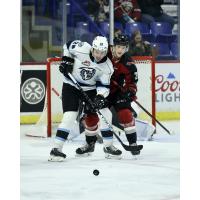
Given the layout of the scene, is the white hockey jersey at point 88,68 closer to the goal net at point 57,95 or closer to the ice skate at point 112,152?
the ice skate at point 112,152

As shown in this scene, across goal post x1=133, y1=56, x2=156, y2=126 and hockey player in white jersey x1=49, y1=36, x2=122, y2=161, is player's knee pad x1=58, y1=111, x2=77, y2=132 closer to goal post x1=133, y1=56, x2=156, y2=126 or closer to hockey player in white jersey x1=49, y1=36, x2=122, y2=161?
hockey player in white jersey x1=49, y1=36, x2=122, y2=161

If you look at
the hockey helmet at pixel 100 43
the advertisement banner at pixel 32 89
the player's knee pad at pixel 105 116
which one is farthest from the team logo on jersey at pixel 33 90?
the hockey helmet at pixel 100 43

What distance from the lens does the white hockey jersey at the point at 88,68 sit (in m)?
4.23

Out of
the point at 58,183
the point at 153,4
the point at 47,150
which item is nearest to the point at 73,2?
the point at 153,4

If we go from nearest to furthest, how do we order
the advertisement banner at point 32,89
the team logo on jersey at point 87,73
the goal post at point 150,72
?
the team logo on jersey at point 87,73, the goal post at point 150,72, the advertisement banner at point 32,89

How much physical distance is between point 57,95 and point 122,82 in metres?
1.14

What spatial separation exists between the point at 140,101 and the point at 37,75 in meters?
0.91

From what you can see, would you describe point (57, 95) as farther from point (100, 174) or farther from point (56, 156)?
point (100, 174)

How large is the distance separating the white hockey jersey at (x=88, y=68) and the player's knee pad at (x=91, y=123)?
0.73 feet

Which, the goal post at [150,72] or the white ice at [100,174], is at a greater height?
the goal post at [150,72]

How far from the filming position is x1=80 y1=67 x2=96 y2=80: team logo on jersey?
168 inches

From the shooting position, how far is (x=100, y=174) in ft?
12.9

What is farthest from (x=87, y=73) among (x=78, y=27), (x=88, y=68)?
(x=78, y=27)

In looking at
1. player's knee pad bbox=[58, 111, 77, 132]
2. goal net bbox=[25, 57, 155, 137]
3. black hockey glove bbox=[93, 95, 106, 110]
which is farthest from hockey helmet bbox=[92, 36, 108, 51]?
goal net bbox=[25, 57, 155, 137]
